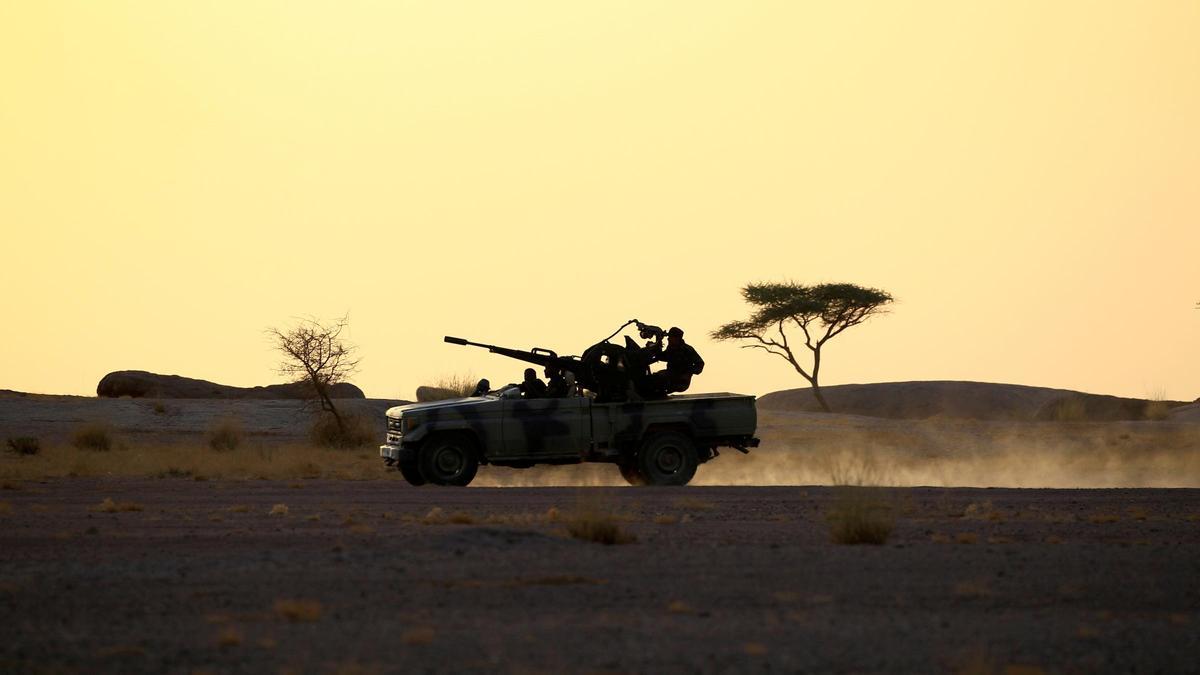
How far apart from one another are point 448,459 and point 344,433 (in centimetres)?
2171

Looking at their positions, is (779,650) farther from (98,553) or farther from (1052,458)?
(1052,458)

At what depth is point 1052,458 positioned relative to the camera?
4828cm

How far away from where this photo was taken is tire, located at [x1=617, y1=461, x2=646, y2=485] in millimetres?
27755

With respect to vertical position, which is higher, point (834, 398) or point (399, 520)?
point (834, 398)

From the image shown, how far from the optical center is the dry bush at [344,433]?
157 ft

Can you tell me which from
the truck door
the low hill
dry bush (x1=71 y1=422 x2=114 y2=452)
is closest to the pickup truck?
the truck door

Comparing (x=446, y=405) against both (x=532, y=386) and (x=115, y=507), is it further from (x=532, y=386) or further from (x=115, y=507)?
(x=115, y=507)

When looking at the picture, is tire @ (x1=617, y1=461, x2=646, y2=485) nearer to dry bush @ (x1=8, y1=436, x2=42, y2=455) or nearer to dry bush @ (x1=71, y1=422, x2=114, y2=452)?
dry bush @ (x1=8, y1=436, x2=42, y2=455)

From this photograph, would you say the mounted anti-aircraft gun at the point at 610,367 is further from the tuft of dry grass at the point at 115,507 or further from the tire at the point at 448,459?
the tuft of dry grass at the point at 115,507

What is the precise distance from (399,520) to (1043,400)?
2619 inches

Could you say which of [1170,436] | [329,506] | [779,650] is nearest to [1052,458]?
[1170,436]

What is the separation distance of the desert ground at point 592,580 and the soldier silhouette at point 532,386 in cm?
165

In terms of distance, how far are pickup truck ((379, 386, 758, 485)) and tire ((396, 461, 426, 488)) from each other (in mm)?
24

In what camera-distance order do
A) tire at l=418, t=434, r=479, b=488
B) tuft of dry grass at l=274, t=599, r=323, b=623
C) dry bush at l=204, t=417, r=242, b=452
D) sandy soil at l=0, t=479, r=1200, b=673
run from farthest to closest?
dry bush at l=204, t=417, r=242, b=452 → tire at l=418, t=434, r=479, b=488 → tuft of dry grass at l=274, t=599, r=323, b=623 → sandy soil at l=0, t=479, r=1200, b=673
